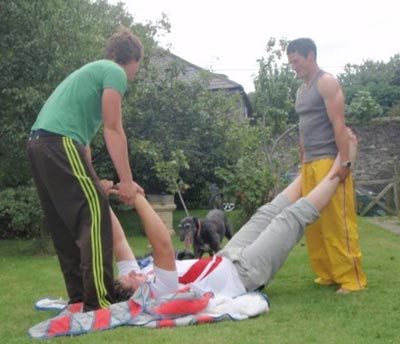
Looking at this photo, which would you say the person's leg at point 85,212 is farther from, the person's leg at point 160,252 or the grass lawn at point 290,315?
the grass lawn at point 290,315

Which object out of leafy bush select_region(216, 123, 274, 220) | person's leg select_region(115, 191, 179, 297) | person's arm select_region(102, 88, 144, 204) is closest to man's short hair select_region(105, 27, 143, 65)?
person's arm select_region(102, 88, 144, 204)

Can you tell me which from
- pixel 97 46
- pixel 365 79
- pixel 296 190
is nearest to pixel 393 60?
pixel 365 79

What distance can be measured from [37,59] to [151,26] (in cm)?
460

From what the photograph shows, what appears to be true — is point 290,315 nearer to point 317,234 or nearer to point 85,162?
point 317,234

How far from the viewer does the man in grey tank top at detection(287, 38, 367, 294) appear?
457 centimetres

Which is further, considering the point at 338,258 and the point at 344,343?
the point at 338,258

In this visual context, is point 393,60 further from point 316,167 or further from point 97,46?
point 316,167

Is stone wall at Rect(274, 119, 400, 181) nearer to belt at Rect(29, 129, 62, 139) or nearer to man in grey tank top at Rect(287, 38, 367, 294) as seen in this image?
man in grey tank top at Rect(287, 38, 367, 294)

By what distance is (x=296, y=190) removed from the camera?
5.08m

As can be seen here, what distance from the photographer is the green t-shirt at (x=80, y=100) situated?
148 inches

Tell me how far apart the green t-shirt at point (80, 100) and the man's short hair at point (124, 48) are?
147 mm

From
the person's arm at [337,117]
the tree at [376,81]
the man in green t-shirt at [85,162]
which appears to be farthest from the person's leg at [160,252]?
the tree at [376,81]

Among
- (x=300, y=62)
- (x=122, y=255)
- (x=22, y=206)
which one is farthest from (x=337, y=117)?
(x=22, y=206)

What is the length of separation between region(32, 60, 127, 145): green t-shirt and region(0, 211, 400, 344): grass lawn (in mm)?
1240
